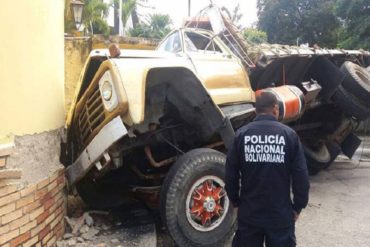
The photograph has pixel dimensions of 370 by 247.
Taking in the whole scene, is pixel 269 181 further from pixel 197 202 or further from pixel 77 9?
pixel 77 9

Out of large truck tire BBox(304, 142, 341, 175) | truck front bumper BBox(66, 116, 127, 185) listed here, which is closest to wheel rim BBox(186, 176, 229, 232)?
truck front bumper BBox(66, 116, 127, 185)

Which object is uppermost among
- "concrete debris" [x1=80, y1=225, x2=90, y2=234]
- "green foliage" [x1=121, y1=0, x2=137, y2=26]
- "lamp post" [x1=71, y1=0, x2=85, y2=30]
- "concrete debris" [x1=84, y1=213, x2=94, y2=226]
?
"green foliage" [x1=121, y1=0, x2=137, y2=26]

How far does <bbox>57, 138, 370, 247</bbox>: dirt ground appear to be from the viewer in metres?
4.55

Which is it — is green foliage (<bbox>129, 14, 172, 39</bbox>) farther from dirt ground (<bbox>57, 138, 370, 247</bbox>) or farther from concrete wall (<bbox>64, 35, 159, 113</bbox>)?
dirt ground (<bbox>57, 138, 370, 247</bbox>)

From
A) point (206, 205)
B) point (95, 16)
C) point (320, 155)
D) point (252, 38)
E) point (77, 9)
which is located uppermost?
point (95, 16)

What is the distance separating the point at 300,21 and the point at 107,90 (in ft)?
73.5

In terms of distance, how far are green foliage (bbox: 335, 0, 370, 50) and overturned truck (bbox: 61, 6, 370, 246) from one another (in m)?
12.2

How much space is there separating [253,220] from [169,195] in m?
1.21

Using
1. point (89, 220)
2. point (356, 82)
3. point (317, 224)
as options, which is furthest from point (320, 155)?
point (89, 220)

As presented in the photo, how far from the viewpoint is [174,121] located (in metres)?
5.03

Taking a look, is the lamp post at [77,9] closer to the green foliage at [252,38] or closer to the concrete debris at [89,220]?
the green foliage at [252,38]

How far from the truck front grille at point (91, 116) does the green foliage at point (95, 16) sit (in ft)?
29.0

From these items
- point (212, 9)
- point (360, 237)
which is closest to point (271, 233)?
point (360, 237)

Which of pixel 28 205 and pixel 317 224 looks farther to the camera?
pixel 317 224
